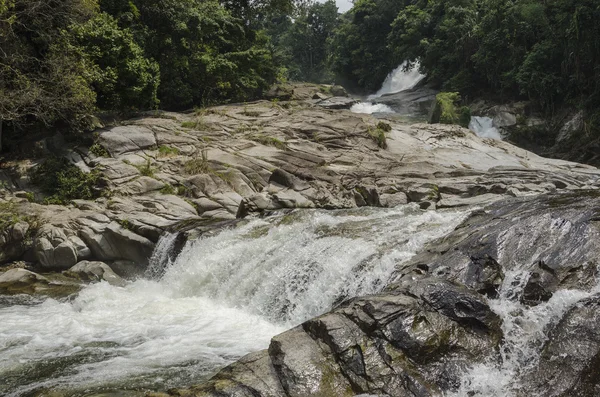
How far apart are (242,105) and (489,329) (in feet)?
66.2

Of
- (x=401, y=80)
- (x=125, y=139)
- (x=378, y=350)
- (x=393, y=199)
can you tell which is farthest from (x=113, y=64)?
(x=401, y=80)

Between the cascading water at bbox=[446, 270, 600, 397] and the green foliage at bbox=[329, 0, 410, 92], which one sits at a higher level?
the green foliage at bbox=[329, 0, 410, 92]

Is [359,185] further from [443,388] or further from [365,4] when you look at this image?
[365,4]

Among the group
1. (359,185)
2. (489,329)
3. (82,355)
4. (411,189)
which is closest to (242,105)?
(359,185)

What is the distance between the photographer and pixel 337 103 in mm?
33719

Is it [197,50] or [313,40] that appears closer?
[197,50]

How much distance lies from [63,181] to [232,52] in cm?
1444

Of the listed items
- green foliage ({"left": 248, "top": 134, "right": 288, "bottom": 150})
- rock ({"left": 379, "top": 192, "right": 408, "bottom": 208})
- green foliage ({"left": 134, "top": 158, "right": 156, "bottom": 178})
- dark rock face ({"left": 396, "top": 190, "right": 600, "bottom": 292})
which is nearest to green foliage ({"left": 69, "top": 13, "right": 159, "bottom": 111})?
green foliage ({"left": 134, "top": 158, "right": 156, "bottom": 178})

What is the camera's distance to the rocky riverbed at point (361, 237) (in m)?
5.89

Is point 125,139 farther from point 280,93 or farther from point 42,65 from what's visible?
point 280,93

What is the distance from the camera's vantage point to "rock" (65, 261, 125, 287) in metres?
12.8

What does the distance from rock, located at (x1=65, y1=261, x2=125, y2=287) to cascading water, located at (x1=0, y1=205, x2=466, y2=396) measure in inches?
27.6

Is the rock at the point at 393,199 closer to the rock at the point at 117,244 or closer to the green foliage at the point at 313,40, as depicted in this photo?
the rock at the point at 117,244

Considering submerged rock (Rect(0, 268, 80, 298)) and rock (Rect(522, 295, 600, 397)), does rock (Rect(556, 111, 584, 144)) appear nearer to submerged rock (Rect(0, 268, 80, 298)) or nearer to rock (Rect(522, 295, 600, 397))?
rock (Rect(522, 295, 600, 397))
